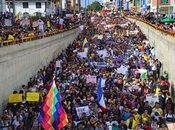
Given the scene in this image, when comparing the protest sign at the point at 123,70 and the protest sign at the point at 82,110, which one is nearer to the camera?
the protest sign at the point at 82,110

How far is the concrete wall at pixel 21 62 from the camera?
48.4 feet

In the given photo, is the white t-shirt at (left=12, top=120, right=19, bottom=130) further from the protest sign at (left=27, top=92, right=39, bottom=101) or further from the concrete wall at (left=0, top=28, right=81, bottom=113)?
the concrete wall at (left=0, top=28, right=81, bottom=113)

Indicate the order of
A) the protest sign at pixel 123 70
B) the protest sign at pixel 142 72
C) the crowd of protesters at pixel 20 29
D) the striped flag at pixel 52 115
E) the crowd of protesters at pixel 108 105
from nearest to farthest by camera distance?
the striped flag at pixel 52 115
the crowd of protesters at pixel 108 105
the crowd of protesters at pixel 20 29
the protest sign at pixel 142 72
the protest sign at pixel 123 70

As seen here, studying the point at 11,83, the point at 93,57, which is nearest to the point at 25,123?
the point at 11,83

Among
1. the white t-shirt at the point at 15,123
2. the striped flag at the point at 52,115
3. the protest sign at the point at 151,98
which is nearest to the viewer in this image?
the striped flag at the point at 52,115

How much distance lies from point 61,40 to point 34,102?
17.1 m

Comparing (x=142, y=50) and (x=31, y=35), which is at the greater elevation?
(x=31, y=35)

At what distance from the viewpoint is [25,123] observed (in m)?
12.0

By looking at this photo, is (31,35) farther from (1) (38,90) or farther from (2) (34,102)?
(2) (34,102)

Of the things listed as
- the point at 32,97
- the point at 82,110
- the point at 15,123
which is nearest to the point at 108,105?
the point at 82,110

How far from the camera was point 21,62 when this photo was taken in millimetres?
17500

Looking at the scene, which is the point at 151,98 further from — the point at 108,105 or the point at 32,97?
the point at 32,97

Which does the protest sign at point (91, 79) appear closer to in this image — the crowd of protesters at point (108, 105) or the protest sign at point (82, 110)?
the crowd of protesters at point (108, 105)

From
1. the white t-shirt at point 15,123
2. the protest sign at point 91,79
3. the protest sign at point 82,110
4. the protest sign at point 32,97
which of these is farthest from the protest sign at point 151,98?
the white t-shirt at point 15,123
